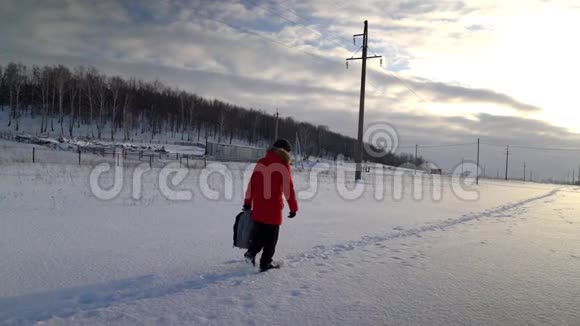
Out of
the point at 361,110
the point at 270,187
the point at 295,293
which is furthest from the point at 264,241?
the point at 361,110

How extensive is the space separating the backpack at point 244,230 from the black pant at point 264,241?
6 centimetres

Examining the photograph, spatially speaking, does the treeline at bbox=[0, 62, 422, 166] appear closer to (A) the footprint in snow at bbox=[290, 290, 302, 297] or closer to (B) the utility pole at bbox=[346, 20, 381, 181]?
(B) the utility pole at bbox=[346, 20, 381, 181]

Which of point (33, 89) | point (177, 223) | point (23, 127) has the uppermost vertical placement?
point (33, 89)

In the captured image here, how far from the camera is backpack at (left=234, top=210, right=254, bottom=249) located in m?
5.07

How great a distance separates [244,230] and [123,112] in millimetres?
87641

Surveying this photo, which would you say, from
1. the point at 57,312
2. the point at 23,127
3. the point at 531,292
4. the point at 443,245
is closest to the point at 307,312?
the point at 57,312

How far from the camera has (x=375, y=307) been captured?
378 cm

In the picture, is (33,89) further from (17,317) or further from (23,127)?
(17,317)

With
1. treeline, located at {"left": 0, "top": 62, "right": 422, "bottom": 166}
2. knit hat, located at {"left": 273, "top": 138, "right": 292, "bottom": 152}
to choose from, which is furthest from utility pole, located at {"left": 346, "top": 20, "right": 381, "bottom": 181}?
treeline, located at {"left": 0, "top": 62, "right": 422, "bottom": 166}

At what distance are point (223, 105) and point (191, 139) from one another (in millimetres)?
34085

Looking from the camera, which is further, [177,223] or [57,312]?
[177,223]

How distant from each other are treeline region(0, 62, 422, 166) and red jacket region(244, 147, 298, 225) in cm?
6414

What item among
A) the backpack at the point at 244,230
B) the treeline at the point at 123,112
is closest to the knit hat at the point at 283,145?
the backpack at the point at 244,230

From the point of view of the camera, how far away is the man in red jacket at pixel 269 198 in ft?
16.3
